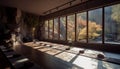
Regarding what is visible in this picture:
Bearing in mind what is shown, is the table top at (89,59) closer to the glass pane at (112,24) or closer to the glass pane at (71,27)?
the glass pane at (112,24)

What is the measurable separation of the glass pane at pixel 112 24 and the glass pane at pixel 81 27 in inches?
57.4

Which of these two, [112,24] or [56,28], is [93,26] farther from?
[56,28]

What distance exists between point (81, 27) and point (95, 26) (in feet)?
3.59

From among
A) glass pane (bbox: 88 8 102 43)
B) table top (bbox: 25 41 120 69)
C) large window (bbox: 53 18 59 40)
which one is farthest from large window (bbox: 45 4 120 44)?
table top (bbox: 25 41 120 69)

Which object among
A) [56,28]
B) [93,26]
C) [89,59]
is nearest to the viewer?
[89,59]

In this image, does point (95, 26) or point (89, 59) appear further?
point (95, 26)

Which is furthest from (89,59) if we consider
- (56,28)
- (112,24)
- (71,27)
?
(56,28)

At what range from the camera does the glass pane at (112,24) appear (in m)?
4.99

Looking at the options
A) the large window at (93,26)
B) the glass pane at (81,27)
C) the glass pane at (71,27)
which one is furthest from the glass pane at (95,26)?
the glass pane at (71,27)

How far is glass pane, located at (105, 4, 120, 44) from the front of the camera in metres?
4.99

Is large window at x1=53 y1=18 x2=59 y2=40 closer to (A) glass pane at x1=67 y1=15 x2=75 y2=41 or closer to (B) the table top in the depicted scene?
(A) glass pane at x1=67 y1=15 x2=75 y2=41

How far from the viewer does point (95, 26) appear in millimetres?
5980

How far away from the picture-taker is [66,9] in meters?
7.40

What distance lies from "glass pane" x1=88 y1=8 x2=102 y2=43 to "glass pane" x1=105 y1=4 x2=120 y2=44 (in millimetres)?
399
